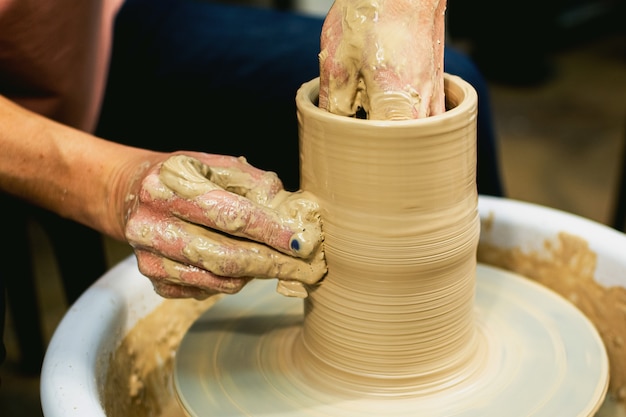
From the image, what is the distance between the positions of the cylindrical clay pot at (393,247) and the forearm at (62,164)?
0.98ft

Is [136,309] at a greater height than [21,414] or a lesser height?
greater

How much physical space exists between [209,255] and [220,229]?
0.03m

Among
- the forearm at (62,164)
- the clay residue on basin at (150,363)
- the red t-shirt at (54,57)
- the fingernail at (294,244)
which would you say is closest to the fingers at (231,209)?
the fingernail at (294,244)

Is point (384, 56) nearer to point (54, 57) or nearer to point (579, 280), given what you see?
point (579, 280)

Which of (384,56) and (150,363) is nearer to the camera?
(384,56)

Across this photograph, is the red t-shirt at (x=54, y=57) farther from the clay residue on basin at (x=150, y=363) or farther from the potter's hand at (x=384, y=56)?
the potter's hand at (x=384, y=56)

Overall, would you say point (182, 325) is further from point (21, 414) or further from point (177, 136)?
point (21, 414)

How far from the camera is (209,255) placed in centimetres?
96

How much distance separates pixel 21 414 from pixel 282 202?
1.39m

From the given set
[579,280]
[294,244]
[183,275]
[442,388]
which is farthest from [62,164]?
[579,280]

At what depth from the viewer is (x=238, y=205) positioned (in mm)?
946

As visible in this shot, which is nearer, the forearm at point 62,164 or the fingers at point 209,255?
the fingers at point 209,255

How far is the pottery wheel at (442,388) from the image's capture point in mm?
1002

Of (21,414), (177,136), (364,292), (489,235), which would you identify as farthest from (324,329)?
(21,414)
